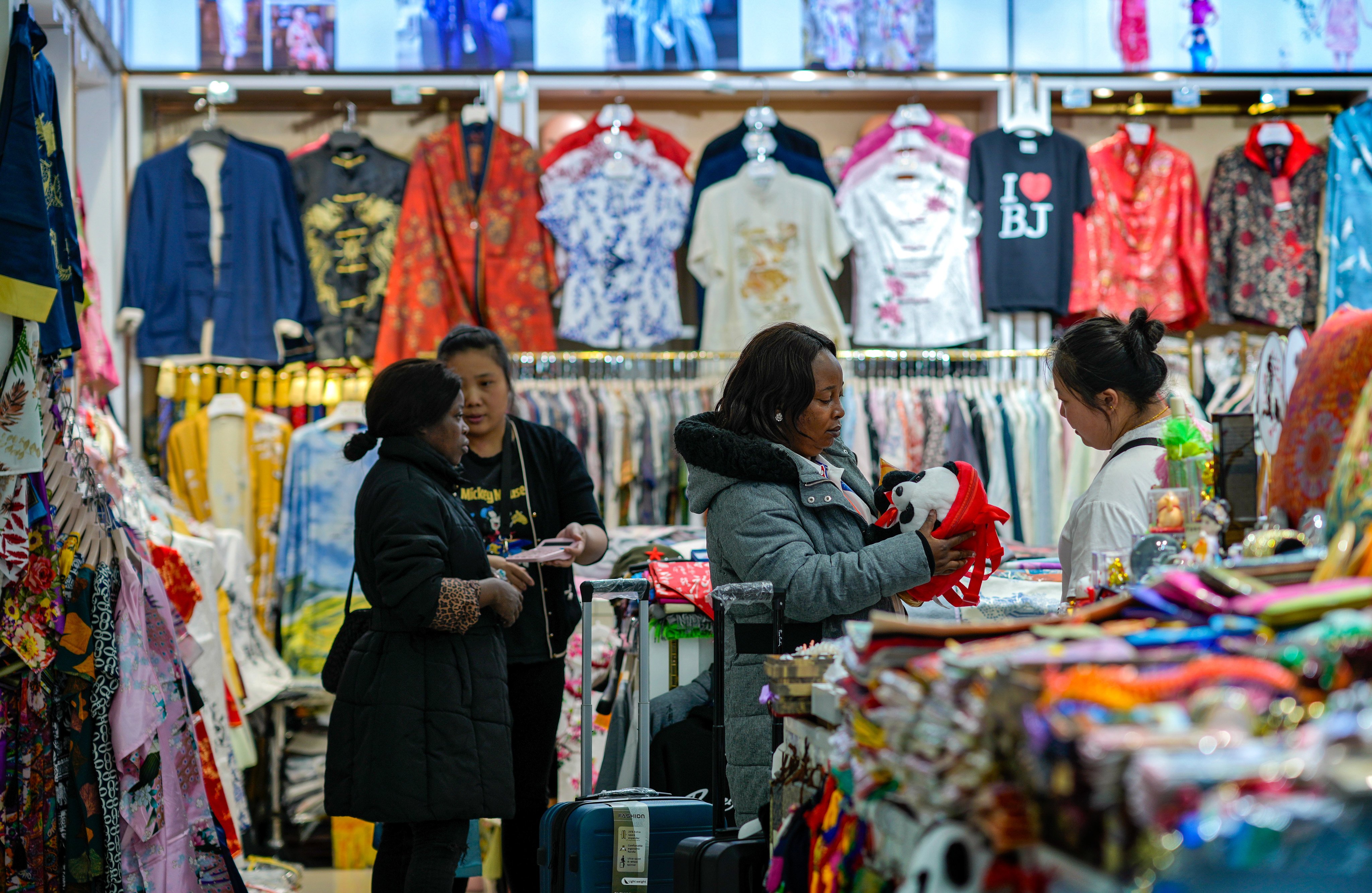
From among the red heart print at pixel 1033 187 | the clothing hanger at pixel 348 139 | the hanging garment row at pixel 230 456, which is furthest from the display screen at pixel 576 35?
the hanging garment row at pixel 230 456

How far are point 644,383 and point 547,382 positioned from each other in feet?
1.35

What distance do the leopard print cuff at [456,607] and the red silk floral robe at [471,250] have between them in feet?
8.59

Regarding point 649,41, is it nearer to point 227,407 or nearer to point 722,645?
point 227,407

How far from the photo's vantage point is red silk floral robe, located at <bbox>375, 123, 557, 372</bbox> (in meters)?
5.23

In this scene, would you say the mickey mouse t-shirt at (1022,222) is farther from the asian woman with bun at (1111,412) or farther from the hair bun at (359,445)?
the hair bun at (359,445)

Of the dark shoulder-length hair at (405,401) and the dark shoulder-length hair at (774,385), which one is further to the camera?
the dark shoulder-length hair at (405,401)

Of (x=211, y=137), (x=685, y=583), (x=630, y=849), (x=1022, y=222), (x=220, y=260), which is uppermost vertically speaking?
(x=211, y=137)

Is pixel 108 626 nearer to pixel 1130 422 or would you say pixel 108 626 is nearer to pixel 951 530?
pixel 951 530

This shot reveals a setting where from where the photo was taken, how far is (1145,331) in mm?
2566

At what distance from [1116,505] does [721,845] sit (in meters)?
1.02

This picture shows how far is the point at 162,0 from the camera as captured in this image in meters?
5.32

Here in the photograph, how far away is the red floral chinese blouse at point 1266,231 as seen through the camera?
546 cm

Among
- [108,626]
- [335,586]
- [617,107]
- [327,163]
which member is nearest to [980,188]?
[617,107]

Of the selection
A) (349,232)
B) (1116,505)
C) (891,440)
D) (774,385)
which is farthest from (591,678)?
(349,232)
